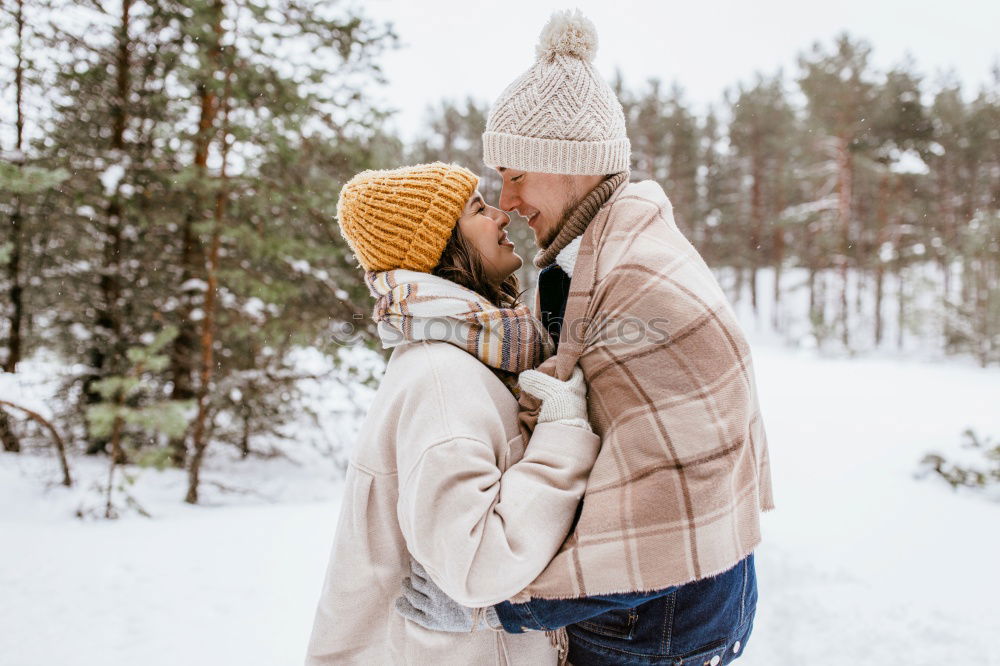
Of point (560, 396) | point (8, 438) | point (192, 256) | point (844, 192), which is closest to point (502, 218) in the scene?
point (560, 396)

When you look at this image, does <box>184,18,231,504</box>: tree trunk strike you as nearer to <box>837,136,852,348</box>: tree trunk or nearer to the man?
the man

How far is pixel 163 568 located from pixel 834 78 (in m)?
24.8

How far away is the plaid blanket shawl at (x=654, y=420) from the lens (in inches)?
49.6

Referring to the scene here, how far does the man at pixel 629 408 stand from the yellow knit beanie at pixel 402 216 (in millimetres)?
202

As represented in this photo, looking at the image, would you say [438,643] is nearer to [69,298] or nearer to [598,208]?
[598,208]

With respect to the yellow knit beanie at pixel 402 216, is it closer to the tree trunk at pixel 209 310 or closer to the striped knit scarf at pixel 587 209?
the striped knit scarf at pixel 587 209

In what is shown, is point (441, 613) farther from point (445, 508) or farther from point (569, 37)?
point (569, 37)

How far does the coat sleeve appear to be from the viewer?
4.01 feet

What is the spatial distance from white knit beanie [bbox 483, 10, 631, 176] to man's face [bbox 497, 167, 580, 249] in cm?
5

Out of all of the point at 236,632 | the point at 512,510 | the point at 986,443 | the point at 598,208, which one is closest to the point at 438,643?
the point at 512,510

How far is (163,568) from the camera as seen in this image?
4723mm

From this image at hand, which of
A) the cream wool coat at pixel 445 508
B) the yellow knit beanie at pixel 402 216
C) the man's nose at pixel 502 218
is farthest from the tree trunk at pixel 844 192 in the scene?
the cream wool coat at pixel 445 508

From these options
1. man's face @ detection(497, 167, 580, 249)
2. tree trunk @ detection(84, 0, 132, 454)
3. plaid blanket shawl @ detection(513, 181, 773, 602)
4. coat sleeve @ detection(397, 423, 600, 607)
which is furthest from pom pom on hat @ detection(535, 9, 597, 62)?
tree trunk @ detection(84, 0, 132, 454)

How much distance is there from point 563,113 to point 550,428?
2.84ft
